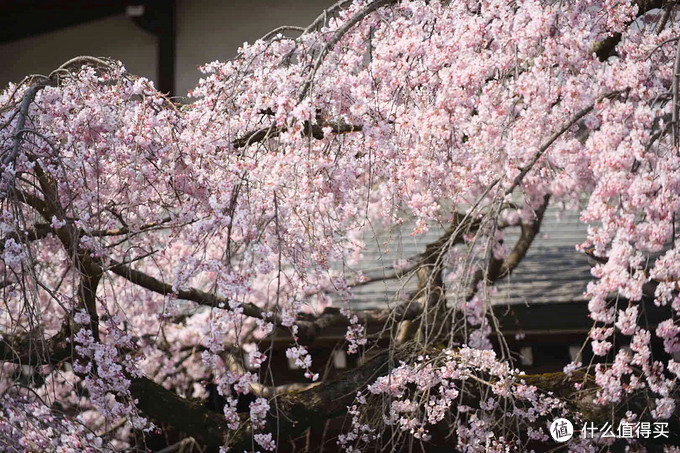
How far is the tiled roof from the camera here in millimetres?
4986

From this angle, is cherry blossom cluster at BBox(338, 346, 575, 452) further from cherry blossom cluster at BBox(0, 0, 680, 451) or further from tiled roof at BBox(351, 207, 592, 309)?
tiled roof at BBox(351, 207, 592, 309)

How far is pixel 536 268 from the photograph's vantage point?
561cm

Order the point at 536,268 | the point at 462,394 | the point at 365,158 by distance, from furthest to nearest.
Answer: the point at 536,268, the point at 365,158, the point at 462,394

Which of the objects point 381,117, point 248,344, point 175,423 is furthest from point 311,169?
point 248,344

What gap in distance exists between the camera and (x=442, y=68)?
3.62 m

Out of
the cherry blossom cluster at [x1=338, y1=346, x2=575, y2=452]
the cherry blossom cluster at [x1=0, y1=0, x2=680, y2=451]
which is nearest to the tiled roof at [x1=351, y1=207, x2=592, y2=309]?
the cherry blossom cluster at [x1=338, y1=346, x2=575, y2=452]

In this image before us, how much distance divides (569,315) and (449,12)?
2071 mm

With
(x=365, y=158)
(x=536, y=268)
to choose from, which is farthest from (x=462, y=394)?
(x=536, y=268)

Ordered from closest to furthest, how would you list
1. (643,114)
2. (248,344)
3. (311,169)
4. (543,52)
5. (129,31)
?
(643,114) < (311,169) < (543,52) < (248,344) < (129,31)

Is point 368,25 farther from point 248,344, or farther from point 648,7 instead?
point 248,344

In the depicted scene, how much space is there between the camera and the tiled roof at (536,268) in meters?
4.99

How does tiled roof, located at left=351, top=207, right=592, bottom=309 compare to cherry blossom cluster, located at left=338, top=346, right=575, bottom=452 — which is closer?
cherry blossom cluster, located at left=338, top=346, right=575, bottom=452

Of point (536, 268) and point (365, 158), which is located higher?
point (365, 158)

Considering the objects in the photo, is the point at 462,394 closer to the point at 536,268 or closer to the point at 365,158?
the point at 365,158
